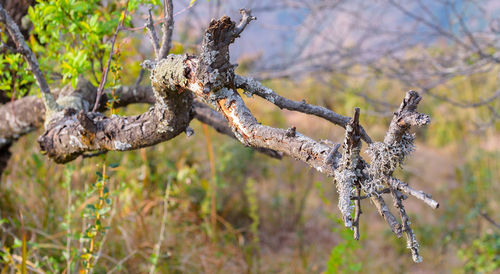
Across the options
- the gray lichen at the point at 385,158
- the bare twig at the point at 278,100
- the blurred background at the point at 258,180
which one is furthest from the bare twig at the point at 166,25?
the gray lichen at the point at 385,158

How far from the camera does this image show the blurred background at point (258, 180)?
2057 millimetres

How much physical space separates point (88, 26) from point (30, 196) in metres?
1.76

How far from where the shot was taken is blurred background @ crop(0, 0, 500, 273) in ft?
6.75

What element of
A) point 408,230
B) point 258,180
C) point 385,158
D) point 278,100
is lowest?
point 408,230

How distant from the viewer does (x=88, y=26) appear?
1.42 m

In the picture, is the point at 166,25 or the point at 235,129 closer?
the point at 235,129

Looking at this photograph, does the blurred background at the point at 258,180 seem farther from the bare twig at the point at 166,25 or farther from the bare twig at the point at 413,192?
the bare twig at the point at 413,192

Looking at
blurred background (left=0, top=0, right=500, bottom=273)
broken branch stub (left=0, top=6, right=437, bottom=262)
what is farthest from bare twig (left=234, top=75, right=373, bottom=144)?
blurred background (left=0, top=0, right=500, bottom=273)

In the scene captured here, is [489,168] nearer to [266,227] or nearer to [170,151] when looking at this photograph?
[266,227]

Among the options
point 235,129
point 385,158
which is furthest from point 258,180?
point 385,158

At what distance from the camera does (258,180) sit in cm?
439

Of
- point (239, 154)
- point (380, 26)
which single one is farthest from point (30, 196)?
point (380, 26)

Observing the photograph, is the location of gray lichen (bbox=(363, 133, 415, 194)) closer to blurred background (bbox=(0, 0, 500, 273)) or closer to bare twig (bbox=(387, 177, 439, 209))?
bare twig (bbox=(387, 177, 439, 209))

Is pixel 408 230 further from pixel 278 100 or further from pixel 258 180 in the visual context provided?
pixel 258 180
